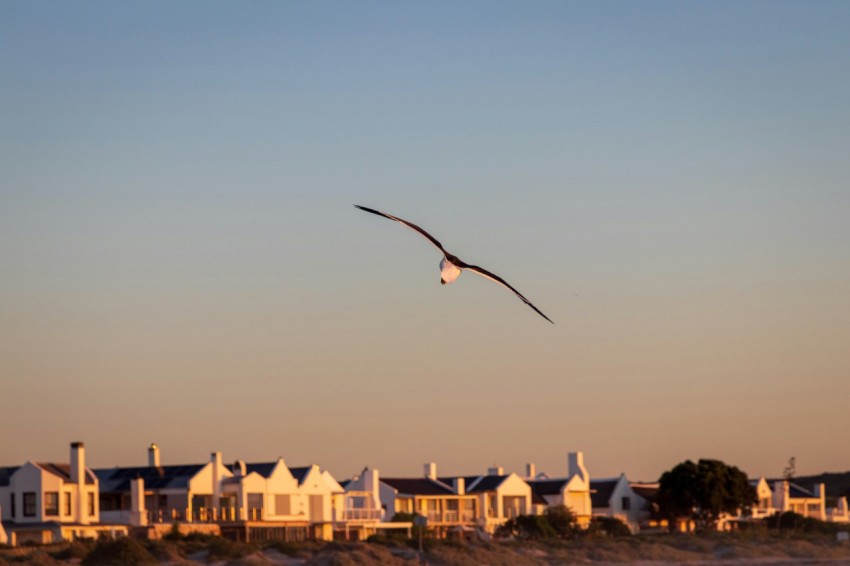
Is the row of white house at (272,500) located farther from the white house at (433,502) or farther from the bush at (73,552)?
the bush at (73,552)

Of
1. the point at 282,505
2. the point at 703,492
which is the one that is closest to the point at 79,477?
the point at 282,505

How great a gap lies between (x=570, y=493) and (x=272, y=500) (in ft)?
95.7

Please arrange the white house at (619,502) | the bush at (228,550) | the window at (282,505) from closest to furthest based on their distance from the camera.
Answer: the bush at (228,550), the window at (282,505), the white house at (619,502)

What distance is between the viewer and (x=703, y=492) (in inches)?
4530

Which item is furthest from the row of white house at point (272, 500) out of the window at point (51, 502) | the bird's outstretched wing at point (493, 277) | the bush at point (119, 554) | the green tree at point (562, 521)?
the bird's outstretched wing at point (493, 277)

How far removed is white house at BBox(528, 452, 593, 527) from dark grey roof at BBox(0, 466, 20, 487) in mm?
42278

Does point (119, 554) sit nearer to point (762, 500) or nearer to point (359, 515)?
point (359, 515)

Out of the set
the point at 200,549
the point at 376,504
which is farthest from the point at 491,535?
the point at 200,549

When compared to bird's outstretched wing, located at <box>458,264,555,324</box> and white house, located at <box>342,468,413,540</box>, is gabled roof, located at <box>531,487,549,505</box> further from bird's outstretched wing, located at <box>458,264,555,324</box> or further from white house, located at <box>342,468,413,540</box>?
bird's outstretched wing, located at <box>458,264,555,324</box>

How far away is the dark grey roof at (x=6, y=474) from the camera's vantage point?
88650mm

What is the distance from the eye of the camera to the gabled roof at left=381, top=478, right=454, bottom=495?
112438 millimetres

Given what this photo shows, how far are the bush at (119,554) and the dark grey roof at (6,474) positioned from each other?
655 inches

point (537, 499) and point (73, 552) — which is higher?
point (537, 499)

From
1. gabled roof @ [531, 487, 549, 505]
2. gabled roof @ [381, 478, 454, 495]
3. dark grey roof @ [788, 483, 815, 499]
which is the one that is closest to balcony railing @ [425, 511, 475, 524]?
gabled roof @ [381, 478, 454, 495]
